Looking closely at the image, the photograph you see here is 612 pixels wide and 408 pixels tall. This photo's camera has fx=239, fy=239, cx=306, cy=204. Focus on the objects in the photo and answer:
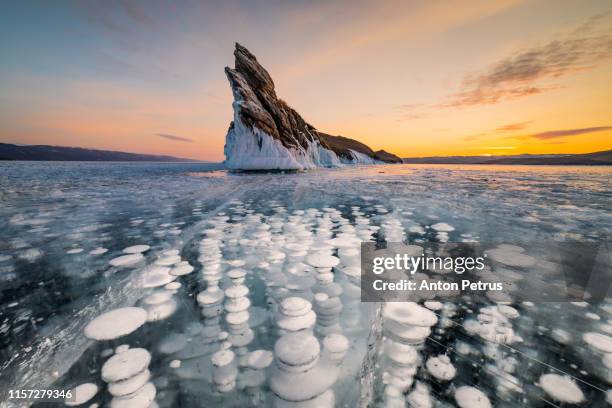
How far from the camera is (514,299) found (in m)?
2.12

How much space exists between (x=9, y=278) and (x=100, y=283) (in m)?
0.95

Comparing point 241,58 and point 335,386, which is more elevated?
point 241,58

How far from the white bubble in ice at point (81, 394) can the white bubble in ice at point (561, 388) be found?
2.39 m

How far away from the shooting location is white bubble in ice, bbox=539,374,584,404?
4.11 ft

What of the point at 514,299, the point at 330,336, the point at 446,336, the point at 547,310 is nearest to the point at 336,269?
the point at 330,336

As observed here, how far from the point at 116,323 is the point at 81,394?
0.58 m

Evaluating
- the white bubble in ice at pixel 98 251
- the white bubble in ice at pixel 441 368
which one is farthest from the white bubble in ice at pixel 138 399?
the white bubble in ice at pixel 98 251

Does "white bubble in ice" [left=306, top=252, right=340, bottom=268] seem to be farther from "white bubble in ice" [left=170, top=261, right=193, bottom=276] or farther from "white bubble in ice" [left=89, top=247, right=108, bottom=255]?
"white bubble in ice" [left=89, top=247, right=108, bottom=255]

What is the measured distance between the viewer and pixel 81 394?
4.05 ft

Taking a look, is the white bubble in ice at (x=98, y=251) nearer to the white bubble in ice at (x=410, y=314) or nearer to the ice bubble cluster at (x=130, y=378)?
the ice bubble cluster at (x=130, y=378)

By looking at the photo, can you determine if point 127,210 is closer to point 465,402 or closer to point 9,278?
point 9,278

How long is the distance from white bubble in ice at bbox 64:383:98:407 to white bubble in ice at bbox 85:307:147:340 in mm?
376

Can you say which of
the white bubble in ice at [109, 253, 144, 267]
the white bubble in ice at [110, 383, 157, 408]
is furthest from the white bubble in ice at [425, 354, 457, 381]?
the white bubble in ice at [109, 253, 144, 267]

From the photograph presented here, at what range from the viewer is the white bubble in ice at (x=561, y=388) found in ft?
4.11
